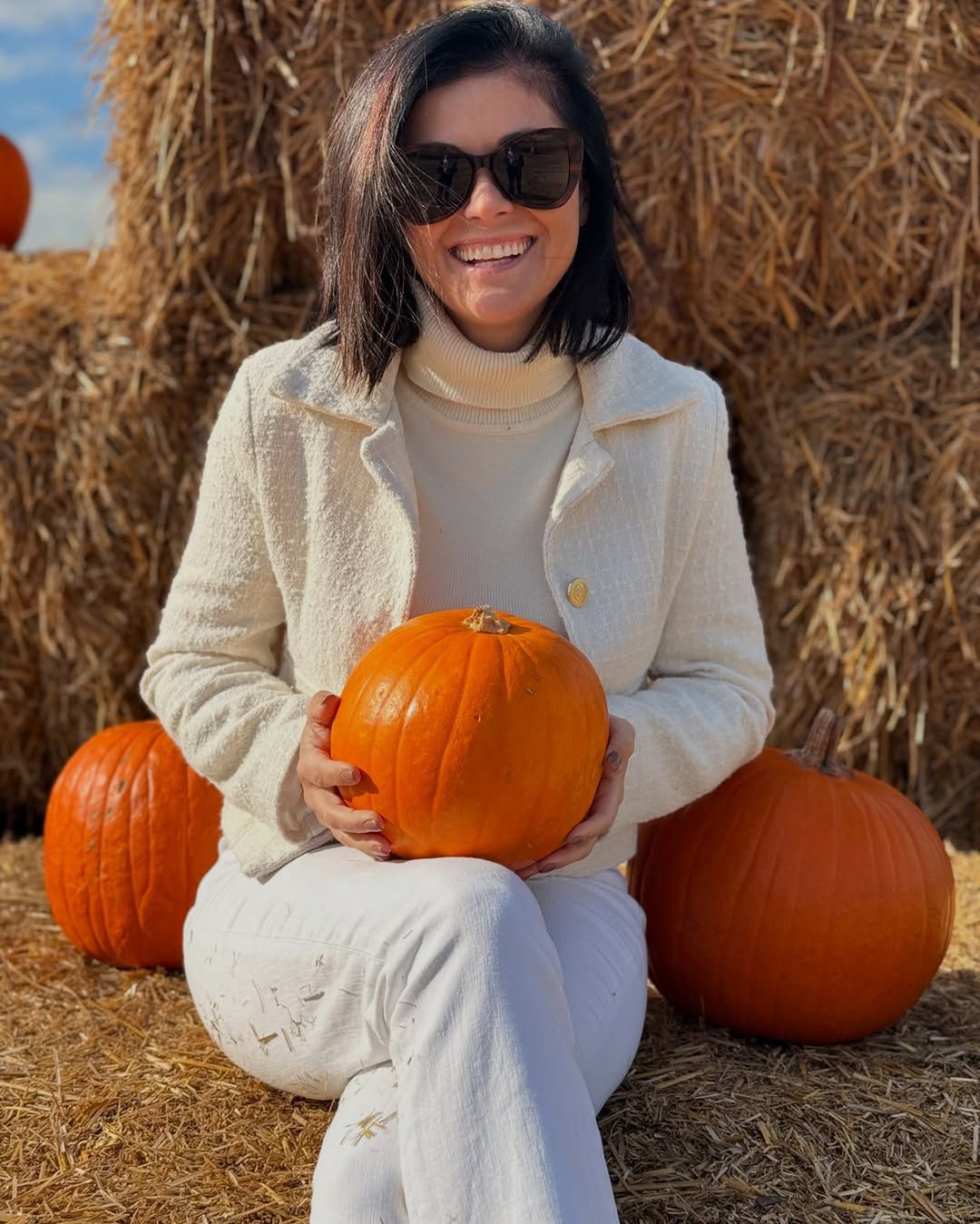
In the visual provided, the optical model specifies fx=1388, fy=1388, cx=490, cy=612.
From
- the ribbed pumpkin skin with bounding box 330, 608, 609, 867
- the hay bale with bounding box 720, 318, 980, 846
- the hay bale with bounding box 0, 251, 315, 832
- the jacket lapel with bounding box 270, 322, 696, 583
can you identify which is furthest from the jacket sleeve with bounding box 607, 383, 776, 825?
the hay bale with bounding box 0, 251, 315, 832

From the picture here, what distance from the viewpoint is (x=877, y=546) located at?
2863 millimetres

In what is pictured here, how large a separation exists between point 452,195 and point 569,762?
704 mm

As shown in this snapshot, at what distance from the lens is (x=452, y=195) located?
5.51 ft

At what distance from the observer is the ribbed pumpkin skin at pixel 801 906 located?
1897 mm

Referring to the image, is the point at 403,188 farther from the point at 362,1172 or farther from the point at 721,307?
the point at 721,307

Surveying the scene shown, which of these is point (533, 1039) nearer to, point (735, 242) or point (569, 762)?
point (569, 762)

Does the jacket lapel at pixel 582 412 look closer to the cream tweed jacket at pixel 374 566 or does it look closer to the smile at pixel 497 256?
the cream tweed jacket at pixel 374 566

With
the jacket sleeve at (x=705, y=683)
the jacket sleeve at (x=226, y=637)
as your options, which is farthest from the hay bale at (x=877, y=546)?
the jacket sleeve at (x=226, y=637)

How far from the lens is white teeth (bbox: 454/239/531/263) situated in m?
1.72

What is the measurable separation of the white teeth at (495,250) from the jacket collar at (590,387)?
0.16m

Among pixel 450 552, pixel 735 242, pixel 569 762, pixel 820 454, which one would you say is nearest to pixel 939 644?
pixel 820 454

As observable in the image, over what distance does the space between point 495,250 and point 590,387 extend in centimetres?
23

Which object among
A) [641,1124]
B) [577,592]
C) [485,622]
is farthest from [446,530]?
[641,1124]

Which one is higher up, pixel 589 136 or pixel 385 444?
pixel 589 136
